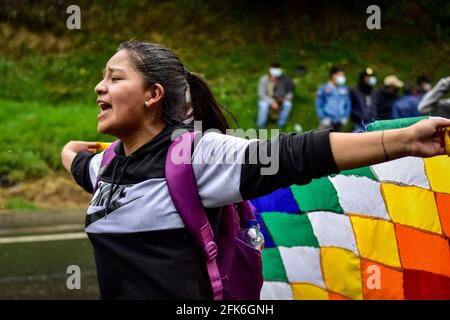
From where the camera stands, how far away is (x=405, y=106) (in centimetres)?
961

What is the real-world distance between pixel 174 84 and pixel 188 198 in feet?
1.60

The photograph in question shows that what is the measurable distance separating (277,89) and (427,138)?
40.1ft

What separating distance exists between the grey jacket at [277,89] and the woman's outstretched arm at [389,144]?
469 inches

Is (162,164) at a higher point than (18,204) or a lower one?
higher

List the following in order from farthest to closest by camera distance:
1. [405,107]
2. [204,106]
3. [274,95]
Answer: [274,95] < [405,107] < [204,106]

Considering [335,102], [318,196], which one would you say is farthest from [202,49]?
[318,196]

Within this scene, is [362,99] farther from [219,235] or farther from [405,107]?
[219,235]

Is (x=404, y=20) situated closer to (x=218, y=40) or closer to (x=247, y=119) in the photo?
(x=247, y=119)

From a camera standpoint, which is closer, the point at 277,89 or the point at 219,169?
the point at 219,169

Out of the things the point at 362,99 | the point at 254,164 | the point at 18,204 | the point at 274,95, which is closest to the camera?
the point at 254,164

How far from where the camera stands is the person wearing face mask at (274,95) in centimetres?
1402

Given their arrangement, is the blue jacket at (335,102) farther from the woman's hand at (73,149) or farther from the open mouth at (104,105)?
the open mouth at (104,105)

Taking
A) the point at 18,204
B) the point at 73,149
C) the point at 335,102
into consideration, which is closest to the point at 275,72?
the point at 335,102

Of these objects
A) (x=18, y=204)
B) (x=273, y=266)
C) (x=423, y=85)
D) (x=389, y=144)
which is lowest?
(x=18, y=204)
